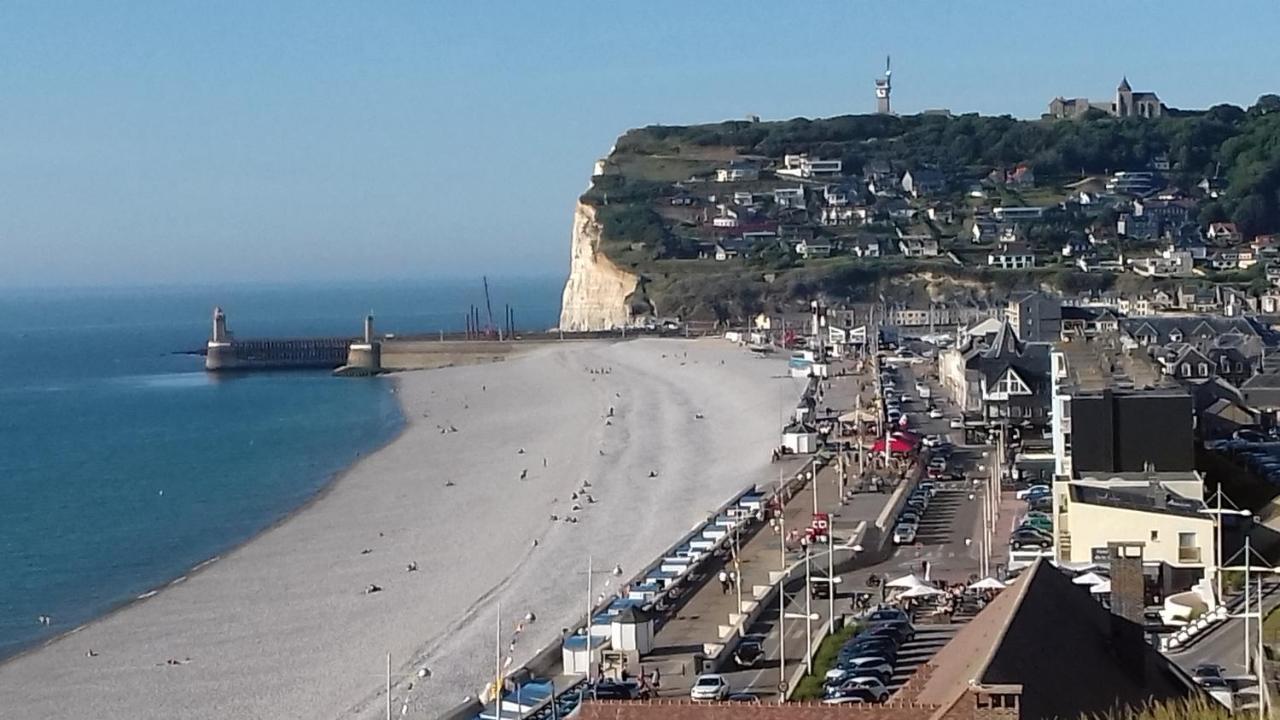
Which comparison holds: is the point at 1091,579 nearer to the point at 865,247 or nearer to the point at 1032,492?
the point at 1032,492

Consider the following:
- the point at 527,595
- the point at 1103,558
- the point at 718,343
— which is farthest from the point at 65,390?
the point at 1103,558

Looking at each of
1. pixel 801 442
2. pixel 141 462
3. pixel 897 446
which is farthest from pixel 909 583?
pixel 141 462

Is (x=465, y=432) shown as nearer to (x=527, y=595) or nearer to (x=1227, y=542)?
(x=527, y=595)

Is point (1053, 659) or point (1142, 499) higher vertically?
point (1053, 659)

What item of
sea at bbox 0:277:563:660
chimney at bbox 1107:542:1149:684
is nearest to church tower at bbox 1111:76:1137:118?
sea at bbox 0:277:563:660

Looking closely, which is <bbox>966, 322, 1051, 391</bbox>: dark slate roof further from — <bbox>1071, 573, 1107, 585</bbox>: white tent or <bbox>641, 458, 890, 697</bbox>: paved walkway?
<bbox>1071, 573, 1107, 585</bbox>: white tent

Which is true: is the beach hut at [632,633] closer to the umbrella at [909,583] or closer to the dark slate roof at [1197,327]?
the umbrella at [909,583]
